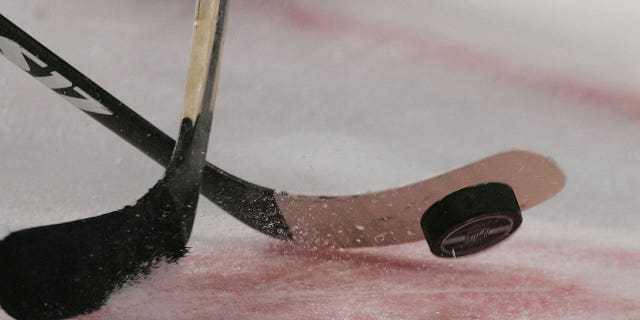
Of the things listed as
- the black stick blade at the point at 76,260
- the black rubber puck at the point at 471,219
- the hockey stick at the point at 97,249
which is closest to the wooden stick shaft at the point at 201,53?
the hockey stick at the point at 97,249

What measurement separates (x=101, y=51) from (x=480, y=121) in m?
0.99

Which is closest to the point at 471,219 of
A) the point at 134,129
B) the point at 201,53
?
the point at 201,53

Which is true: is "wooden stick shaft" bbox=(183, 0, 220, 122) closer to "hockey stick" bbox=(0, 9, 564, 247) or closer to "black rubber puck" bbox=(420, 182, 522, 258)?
"hockey stick" bbox=(0, 9, 564, 247)

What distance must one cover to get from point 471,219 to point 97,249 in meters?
0.41

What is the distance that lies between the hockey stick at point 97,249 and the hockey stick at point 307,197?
0.20 meters

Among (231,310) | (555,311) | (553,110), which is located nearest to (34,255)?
(231,310)

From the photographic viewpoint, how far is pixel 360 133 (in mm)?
1477

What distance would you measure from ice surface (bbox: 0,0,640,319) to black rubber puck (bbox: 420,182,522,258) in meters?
0.05

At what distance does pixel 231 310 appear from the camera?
2.17 feet

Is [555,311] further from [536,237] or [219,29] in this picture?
[219,29]

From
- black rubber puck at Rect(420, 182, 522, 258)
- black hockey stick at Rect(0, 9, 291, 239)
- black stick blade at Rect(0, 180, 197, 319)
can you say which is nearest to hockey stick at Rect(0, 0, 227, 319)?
black stick blade at Rect(0, 180, 197, 319)

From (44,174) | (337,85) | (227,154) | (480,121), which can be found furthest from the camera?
(337,85)

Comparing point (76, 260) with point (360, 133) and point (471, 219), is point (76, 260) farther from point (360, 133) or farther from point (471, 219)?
point (360, 133)

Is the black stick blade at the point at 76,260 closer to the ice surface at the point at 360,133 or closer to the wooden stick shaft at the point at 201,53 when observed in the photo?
the ice surface at the point at 360,133
